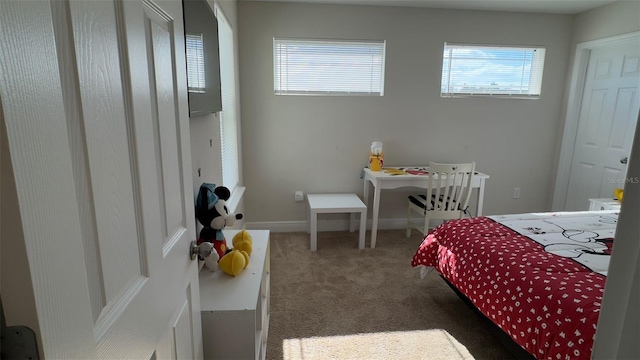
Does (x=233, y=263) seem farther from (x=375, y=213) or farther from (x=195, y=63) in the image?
(x=375, y=213)

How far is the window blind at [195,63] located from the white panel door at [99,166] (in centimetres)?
45

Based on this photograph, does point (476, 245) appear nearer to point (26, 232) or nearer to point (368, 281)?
point (368, 281)

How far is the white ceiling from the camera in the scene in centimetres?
316

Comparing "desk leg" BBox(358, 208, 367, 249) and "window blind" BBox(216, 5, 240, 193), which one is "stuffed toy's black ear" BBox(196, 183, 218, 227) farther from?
"desk leg" BBox(358, 208, 367, 249)

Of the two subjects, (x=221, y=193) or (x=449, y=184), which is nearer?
(x=221, y=193)

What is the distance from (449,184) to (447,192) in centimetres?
10

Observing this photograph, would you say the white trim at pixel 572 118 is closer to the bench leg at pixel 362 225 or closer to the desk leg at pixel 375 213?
the desk leg at pixel 375 213

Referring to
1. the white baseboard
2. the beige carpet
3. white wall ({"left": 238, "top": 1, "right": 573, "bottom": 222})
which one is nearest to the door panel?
the beige carpet

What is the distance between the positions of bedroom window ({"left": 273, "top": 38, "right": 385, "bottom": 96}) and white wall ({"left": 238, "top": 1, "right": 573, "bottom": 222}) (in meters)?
0.08

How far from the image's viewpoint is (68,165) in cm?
43

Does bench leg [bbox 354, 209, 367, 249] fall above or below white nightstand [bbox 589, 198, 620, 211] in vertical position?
below

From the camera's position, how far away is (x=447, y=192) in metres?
3.05

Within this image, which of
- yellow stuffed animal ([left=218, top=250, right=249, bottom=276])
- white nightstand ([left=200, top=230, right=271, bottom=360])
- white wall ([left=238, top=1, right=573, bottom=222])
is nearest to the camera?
white nightstand ([left=200, top=230, right=271, bottom=360])

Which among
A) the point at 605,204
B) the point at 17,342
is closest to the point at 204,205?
the point at 17,342
